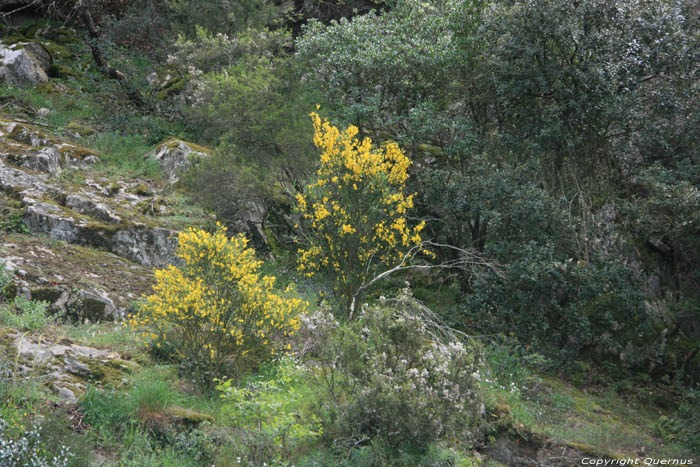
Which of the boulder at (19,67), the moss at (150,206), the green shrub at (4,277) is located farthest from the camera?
the boulder at (19,67)

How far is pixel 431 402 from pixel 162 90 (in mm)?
15021

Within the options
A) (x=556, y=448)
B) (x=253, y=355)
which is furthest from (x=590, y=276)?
(x=253, y=355)

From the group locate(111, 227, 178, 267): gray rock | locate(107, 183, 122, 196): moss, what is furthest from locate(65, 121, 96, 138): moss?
locate(111, 227, 178, 267): gray rock

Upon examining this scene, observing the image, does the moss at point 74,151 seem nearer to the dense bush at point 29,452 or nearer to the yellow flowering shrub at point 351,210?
the yellow flowering shrub at point 351,210

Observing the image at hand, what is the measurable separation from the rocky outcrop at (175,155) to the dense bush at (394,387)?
25.8 feet

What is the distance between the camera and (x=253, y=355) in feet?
19.8

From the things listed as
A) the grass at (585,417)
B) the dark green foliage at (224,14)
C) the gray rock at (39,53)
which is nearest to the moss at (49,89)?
the gray rock at (39,53)

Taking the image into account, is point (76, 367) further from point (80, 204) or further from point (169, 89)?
point (169, 89)

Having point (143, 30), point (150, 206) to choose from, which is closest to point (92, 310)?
point (150, 206)

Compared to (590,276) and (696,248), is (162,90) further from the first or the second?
(696,248)

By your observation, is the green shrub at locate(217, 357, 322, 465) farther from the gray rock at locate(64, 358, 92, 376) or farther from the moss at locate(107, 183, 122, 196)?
the moss at locate(107, 183, 122, 196)

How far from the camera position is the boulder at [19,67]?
14.6m

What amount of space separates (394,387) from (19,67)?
49.0 ft

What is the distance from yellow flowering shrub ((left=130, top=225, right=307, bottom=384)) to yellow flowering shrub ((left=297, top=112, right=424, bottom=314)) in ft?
8.32
